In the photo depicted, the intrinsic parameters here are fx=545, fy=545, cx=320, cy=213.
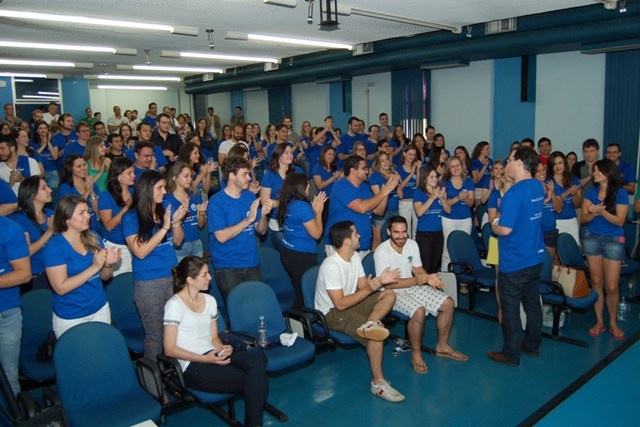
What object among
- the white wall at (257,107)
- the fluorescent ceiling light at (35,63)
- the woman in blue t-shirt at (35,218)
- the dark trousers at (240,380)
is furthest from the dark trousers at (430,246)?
the white wall at (257,107)

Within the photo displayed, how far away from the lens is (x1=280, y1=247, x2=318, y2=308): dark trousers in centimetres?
499

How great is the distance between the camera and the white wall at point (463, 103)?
10578mm

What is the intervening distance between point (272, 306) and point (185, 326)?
92 centimetres

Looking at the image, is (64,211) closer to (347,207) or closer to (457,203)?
(347,207)

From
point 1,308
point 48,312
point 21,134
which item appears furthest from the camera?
point 21,134

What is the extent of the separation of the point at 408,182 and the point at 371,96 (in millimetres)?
6160

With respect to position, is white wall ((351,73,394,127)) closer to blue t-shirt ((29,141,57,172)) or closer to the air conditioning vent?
the air conditioning vent

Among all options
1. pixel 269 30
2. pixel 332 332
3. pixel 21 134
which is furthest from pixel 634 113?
pixel 21 134

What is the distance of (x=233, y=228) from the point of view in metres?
4.46

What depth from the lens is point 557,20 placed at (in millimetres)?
7480

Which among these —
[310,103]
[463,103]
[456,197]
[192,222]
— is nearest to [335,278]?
[192,222]

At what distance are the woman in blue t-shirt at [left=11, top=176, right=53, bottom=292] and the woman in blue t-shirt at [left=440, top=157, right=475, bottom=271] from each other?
4.17 metres

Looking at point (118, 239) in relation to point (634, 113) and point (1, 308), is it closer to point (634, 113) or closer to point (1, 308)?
point (1, 308)

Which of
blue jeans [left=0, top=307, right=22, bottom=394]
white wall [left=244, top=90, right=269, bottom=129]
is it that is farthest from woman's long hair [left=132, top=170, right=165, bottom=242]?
white wall [left=244, top=90, right=269, bottom=129]
